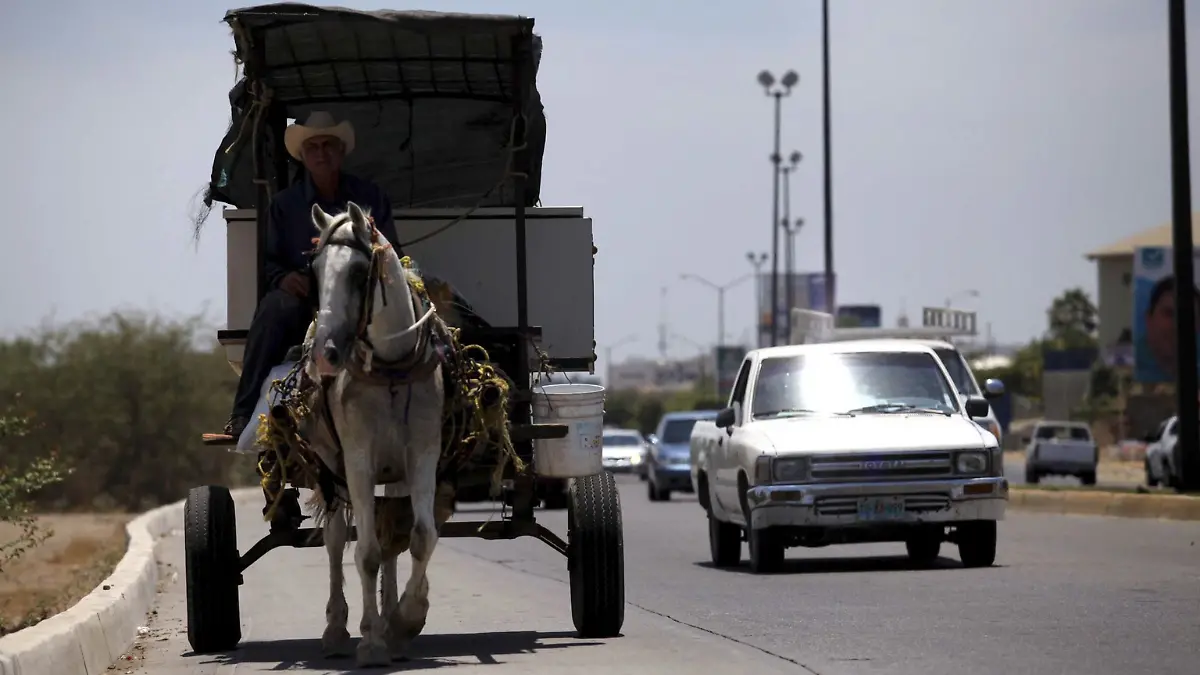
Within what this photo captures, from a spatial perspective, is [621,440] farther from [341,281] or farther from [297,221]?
[341,281]

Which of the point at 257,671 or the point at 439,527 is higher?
the point at 439,527

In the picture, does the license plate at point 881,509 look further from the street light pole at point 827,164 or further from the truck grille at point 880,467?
the street light pole at point 827,164

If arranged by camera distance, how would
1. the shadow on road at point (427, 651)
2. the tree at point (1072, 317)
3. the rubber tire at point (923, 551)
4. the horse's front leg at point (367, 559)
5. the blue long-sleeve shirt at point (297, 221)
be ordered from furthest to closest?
the tree at point (1072, 317), the rubber tire at point (923, 551), the blue long-sleeve shirt at point (297, 221), the shadow on road at point (427, 651), the horse's front leg at point (367, 559)

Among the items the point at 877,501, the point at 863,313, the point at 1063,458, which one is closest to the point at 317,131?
the point at 877,501

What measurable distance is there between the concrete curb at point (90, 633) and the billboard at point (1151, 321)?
54.8 m

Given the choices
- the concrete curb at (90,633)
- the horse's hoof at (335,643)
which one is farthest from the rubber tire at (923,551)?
the horse's hoof at (335,643)

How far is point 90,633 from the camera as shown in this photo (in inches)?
412

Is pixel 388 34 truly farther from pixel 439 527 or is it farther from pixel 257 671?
pixel 257 671

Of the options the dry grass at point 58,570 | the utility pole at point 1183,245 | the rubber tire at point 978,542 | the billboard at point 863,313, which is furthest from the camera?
the billboard at point 863,313

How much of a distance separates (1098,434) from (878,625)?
80489mm

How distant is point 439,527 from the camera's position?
10.8m

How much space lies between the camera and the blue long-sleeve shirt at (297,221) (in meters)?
11.0

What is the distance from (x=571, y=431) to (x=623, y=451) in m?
45.6

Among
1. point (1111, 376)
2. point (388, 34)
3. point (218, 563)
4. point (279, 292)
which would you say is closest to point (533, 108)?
point (388, 34)
